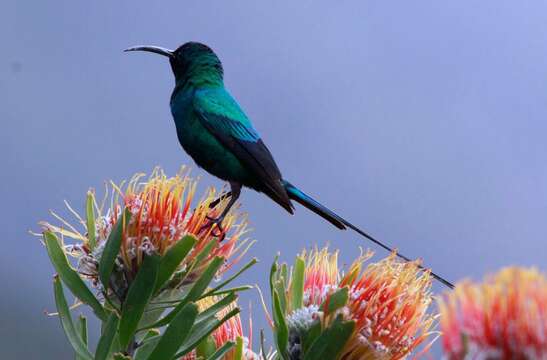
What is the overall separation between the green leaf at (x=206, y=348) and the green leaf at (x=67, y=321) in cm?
32

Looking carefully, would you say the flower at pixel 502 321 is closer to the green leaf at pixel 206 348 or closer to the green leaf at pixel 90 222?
the green leaf at pixel 206 348

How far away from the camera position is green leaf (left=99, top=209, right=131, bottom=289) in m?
2.12

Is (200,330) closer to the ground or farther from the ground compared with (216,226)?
closer to the ground

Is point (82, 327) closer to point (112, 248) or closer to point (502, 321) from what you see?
point (112, 248)

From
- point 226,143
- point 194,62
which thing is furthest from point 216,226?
point 194,62

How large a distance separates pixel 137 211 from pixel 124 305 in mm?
291

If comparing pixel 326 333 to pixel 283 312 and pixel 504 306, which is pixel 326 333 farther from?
pixel 504 306

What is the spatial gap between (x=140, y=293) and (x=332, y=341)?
0.55 meters

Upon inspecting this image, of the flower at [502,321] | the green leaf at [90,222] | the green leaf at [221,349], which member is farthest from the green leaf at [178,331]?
the flower at [502,321]

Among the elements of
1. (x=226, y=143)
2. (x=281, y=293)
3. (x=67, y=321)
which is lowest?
(x=67, y=321)

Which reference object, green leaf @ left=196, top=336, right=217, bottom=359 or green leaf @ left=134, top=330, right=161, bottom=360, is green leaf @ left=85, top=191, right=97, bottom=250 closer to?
green leaf @ left=134, top=330, right=161, bottom=360

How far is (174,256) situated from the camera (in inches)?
83.4

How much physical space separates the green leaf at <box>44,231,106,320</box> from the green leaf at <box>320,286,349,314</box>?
2.31 ft

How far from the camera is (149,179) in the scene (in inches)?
94.3
